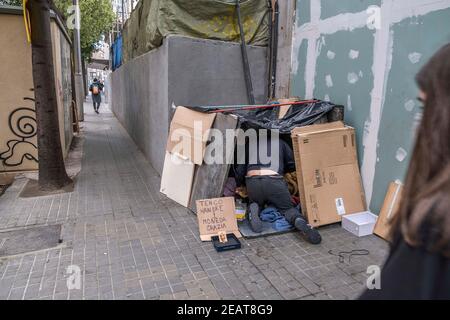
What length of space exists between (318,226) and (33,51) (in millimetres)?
4840

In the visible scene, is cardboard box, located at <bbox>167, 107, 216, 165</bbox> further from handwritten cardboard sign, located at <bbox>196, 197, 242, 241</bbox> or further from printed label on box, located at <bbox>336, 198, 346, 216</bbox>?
printed label on box, located at <bbox>336, 198, 346, 216</bbox>

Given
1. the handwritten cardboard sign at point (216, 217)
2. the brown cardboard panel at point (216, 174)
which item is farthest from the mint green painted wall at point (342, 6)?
the handwritten cardboard sign at point (216, 217)

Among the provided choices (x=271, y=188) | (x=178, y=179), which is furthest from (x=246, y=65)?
(x=271, y=188)

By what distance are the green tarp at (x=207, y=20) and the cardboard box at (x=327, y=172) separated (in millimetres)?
2579

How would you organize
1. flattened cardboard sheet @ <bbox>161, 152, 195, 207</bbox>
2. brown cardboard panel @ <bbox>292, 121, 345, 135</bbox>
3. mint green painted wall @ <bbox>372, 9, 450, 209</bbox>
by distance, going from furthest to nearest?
flattened cardboard sheet @ <bbox>161, 152, 195, 207</bbox> → brown cardboard panel @ <bbox>292, 121, 345, 135</bbox> → mint green painted wall @ <bbox>372, 9, 450, 209</bbox>

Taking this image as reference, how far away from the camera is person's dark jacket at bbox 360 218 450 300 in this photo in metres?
0.91

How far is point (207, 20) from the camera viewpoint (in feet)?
18.9

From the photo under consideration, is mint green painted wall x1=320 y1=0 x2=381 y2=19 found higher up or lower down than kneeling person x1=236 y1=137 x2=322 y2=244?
higher up

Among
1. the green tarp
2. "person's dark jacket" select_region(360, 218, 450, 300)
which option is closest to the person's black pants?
the green tarp

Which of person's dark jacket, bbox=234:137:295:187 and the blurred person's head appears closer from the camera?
the blurred person's head

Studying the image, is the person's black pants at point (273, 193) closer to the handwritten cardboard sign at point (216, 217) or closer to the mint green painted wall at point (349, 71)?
the handwritten cardboard sign at point (216, 217)

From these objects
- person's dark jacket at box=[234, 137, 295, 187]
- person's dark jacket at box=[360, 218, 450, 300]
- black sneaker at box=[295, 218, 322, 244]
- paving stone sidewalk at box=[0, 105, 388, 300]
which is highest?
person's dark jacket at box=[360, 218, 450, 300]

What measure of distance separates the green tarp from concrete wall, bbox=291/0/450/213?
44.5 inches

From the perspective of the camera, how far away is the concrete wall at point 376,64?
11.6 feet
